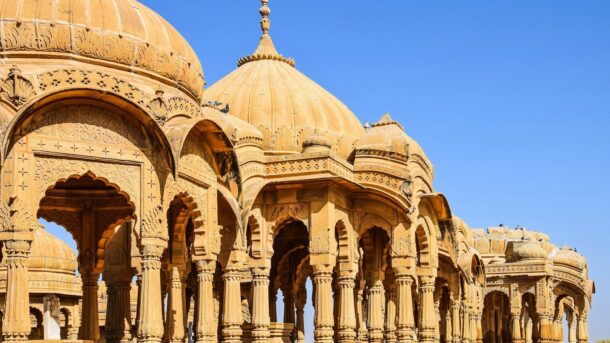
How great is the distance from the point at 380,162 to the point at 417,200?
1.50m

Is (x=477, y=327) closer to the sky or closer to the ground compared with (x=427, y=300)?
closer to the ground

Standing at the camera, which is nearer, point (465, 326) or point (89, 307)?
point (89, 307)

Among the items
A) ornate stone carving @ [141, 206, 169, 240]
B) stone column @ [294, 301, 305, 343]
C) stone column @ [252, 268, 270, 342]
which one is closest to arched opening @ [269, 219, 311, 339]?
stone column @ [294, 301, 305, 343]

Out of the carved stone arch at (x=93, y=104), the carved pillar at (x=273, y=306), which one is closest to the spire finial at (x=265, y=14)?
the carved pillar at (x=273, y=306)

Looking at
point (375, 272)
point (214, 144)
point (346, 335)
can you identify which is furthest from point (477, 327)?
point (214, 144)

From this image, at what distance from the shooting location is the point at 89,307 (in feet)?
79.2

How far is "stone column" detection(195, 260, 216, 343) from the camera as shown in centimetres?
2177

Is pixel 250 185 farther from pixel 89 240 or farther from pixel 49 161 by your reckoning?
pixel 49 161

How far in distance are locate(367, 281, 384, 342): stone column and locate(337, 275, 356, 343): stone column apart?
235 cm

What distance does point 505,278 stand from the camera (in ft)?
148

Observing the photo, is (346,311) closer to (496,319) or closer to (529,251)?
(529,251)

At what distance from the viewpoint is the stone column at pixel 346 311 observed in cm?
2756

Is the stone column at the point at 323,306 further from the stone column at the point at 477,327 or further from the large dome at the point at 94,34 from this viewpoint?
the stone column at the point at 477,327

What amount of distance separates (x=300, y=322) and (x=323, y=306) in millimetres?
9659
